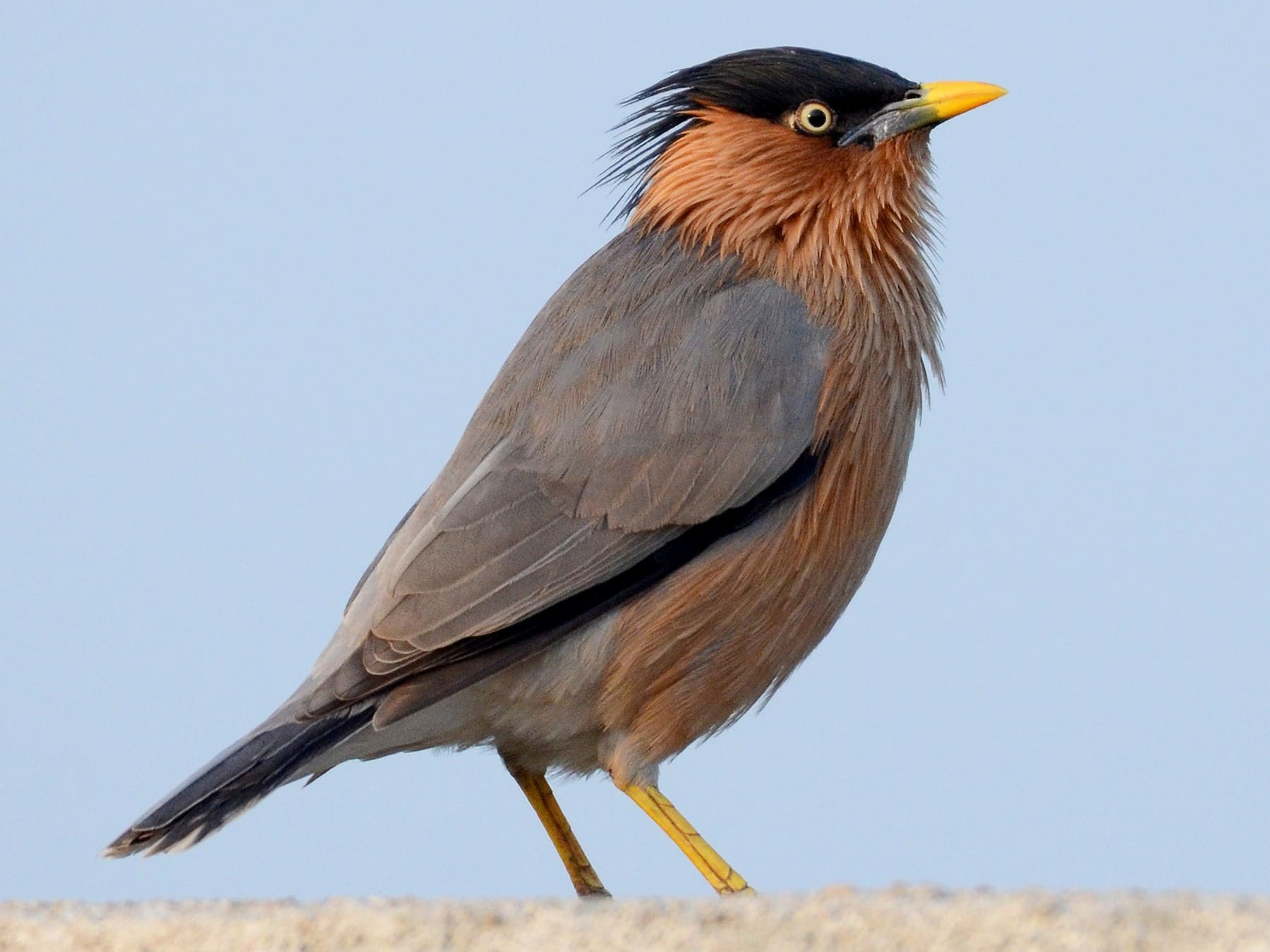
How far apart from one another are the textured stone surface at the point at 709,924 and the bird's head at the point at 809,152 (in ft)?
8.54

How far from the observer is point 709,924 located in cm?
329

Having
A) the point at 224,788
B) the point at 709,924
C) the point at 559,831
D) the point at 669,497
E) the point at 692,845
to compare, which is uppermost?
the point at 669,497

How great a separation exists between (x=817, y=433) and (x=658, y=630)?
2.62 ft

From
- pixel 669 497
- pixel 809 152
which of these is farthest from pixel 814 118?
pixel 669 497

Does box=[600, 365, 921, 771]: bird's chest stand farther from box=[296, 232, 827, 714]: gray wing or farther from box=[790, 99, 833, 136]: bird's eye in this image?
box=[790, 99, 833, 136]: bird's eye

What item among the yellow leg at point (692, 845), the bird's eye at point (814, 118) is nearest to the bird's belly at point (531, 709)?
the yellow leg at point (692, 845)

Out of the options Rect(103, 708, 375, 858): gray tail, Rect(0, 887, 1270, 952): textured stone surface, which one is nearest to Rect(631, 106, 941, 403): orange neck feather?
Rect(103, 708, 375, 858): gray tail

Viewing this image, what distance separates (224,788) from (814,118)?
2868 mm

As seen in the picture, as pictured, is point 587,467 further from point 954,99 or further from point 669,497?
point 954,99

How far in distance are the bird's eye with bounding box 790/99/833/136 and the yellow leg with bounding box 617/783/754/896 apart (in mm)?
2249

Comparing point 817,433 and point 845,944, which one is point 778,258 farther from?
point 845,944

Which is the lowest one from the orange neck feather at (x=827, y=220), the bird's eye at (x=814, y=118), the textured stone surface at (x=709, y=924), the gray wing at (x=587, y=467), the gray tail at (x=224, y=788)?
the gray tail at (x=224, y=788)

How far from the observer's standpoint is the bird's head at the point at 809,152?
551 cm

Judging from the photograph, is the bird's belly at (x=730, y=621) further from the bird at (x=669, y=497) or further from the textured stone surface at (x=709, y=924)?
the textured stone surface at (x=709, y=924)
